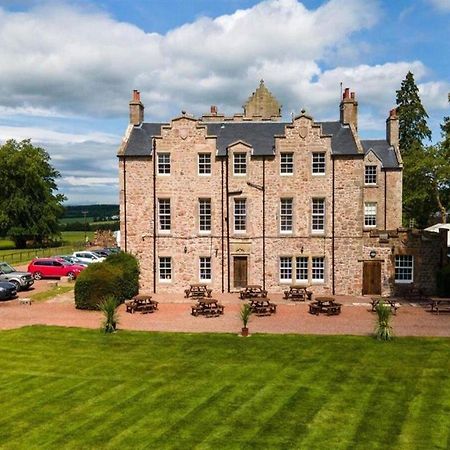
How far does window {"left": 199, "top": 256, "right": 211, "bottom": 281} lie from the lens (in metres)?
34.1

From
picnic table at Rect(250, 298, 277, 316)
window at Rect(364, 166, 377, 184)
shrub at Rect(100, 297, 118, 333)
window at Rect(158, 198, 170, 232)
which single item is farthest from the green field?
window at Rect(364, 166, 377, 184)

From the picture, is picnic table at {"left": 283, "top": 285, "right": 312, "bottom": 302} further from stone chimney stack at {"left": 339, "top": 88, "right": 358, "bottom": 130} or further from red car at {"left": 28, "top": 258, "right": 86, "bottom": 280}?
red car at {"left": 28, "top": 258, "right": 86, "bottom": 280}

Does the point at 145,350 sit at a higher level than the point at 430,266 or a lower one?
lower

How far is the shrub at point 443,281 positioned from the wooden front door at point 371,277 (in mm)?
3713

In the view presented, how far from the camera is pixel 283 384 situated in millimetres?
15492

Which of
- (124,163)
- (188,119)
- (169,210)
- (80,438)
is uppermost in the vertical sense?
(188,119)

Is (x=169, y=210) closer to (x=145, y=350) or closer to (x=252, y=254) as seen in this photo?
(x=252, y=254)

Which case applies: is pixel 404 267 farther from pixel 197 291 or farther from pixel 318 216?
pixel 197 291

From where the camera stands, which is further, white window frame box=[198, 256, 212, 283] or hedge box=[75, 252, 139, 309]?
white window frame box=[198, 256, 212, 283]

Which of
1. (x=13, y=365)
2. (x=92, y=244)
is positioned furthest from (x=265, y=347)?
(x=92, y=244)

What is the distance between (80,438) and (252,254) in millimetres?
22831

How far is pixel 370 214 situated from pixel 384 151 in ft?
19.9

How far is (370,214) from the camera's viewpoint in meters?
44.8

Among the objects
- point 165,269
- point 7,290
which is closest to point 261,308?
point 165,269
